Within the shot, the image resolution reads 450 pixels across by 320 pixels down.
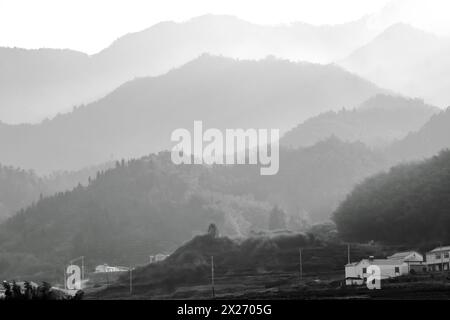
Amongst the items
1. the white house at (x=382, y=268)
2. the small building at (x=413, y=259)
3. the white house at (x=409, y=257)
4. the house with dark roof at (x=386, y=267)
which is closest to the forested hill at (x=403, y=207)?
the white house at (x=409, y=257)

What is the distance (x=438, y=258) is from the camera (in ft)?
488

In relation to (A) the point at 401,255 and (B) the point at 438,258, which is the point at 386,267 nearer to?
(A) the point at 401,255

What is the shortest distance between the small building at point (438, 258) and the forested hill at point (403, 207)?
12.5m

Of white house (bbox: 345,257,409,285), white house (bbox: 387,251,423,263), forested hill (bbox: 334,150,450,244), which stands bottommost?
white house (bbox: 345,257,409,285)

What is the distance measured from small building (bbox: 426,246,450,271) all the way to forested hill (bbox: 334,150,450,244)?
492 inches

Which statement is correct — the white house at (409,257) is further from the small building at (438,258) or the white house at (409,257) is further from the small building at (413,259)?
the small building at (438,258)

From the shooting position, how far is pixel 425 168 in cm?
18788

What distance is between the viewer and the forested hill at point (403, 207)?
168 m

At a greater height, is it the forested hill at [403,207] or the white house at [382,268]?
the forested hill at [403,207]

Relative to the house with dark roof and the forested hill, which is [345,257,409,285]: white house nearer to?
the house with dark roof

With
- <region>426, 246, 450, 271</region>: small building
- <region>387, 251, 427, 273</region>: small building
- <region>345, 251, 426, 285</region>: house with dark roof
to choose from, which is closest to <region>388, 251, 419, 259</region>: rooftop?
<region>387, 251, 427, 273</region>: small building

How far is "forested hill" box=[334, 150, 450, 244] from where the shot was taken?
552ft
